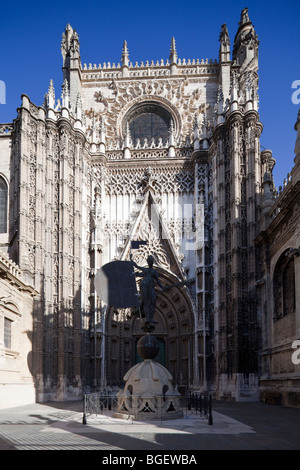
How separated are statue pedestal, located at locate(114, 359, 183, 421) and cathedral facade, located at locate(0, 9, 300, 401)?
32.8 feet

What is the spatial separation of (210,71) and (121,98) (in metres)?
6.94

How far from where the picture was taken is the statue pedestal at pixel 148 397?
571 inches

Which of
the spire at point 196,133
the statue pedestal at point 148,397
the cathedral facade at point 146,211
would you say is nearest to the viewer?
the statue pedestal at point 148,397

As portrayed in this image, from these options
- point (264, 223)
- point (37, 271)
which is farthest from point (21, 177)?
point (264, 223)

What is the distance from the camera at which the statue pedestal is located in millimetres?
14508

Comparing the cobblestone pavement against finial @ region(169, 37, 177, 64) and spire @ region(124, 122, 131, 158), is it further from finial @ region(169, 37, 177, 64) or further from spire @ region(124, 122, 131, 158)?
finial @ region(169, 37, 177, 64)

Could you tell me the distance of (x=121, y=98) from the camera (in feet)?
116

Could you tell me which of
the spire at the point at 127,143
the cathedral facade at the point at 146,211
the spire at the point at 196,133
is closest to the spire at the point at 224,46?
the cathedral facade at the point at 146,211

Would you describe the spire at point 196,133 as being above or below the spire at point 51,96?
below

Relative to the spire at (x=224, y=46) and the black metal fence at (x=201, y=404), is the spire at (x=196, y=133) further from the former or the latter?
the black metal fence at (x=201, y=404)

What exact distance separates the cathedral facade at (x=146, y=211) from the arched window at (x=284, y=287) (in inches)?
25.0

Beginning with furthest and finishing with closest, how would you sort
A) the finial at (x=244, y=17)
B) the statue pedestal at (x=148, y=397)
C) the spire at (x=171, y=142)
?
the finial at (x=244, y=17) → the spire at (x=171, y=142) → the statue pedestal at (x=148, y=397)

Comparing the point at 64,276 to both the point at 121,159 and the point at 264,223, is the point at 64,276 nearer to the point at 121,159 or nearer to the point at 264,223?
the point at 121,159

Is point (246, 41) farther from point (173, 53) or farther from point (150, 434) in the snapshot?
point (150, 434)
